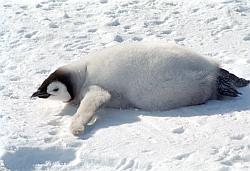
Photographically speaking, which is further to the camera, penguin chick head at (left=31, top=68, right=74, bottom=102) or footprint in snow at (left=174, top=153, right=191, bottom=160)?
penguin chick head at (left=31, top=68, right=74, bottom=102)

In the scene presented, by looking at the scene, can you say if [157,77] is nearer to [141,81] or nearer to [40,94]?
[141,81]

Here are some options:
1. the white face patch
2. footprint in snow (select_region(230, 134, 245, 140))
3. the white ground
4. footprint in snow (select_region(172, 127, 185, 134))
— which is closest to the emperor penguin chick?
the white face patch

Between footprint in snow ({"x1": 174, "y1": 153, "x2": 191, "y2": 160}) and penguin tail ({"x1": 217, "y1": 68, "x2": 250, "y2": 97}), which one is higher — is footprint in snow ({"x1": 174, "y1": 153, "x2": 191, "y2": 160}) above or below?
below

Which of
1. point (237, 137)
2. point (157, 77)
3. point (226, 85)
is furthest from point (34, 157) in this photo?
point (226, 85)

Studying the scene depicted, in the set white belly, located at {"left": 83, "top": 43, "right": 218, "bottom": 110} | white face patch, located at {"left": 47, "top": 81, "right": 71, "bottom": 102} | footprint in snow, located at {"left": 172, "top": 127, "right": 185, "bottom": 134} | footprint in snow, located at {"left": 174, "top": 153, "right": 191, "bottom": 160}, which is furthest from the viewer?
white face patch, located at {"left": 47, "top": 81, "right": 71, "bottom": 102}

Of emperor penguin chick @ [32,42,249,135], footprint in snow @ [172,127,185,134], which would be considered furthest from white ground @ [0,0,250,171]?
emperor penguin chick @ [32,42,249,135]

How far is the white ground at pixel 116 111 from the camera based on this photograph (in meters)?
5.03

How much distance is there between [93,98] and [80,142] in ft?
2.59

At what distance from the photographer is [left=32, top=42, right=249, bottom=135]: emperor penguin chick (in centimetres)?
604

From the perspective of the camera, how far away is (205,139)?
17.1ft

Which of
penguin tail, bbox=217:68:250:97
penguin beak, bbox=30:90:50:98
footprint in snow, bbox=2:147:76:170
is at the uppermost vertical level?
penguin tail, bbox=217:68:250:97

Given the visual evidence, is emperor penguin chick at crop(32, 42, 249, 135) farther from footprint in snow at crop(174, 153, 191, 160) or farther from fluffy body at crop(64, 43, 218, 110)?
footprint in snow at crop(174, 153, 191, 160)

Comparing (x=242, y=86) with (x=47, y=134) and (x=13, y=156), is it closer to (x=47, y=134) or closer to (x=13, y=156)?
(x=47, y=134)

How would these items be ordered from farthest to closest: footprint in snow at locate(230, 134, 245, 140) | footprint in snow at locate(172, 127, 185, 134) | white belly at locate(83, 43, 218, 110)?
white belly at locate(83, 43, 218, 110)
footprint in snow at locate(172, 127, 185, 134)
footprint in snow at locate(230, 134, 245, 140)
